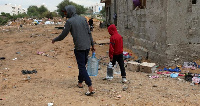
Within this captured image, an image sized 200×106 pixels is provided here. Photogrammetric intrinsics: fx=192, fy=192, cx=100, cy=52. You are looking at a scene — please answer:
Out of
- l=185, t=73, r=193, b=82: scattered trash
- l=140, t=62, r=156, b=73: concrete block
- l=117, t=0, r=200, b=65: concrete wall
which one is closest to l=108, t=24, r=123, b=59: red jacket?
l=140, t=62, r=156, b=73: concrete block

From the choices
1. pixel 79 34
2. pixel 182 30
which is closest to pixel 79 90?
pixel 79 34

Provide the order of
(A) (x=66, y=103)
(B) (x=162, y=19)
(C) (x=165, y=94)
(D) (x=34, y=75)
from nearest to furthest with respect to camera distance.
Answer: (A) (x=66, y=103) < (C) (x=165, y=94) < (D) (x=34, y=75) < (B) (x=162, y=19)

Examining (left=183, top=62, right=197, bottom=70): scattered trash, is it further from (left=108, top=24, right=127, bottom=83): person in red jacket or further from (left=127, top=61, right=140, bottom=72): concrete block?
(left=108, top=24, right=127, bottom=83): person in red jacket

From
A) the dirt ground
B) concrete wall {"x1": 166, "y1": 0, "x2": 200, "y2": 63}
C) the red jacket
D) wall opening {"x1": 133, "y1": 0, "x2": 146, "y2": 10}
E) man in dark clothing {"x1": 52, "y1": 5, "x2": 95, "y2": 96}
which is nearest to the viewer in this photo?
the dirt ground

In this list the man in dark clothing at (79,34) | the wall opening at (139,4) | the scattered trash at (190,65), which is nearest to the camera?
the man in dark clothing at (79,34)

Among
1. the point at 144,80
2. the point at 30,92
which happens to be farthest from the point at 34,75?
the point at 144,80

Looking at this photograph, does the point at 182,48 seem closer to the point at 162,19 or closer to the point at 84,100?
the point at 162,19

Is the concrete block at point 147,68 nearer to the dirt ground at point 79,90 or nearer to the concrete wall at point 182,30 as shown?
the dirt ground at point 79,90

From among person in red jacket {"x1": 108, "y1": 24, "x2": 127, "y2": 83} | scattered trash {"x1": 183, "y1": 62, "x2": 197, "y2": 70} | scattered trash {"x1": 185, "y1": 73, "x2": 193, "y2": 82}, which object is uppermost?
person in red jacket {"x1": 108, "y1": 24, "x2": 127, "y2": 83}

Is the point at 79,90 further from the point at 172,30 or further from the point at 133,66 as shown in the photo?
the point at 172,30

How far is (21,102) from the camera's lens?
3.59 metres

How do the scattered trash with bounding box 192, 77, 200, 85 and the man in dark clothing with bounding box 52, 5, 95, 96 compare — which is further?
the scattered trash with bounding box 192, 77, 200, 85

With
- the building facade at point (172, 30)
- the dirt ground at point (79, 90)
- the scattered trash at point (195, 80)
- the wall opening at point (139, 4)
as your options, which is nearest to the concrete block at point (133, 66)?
the dirt ground at point (79, 90)

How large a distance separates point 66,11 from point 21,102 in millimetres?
1938
